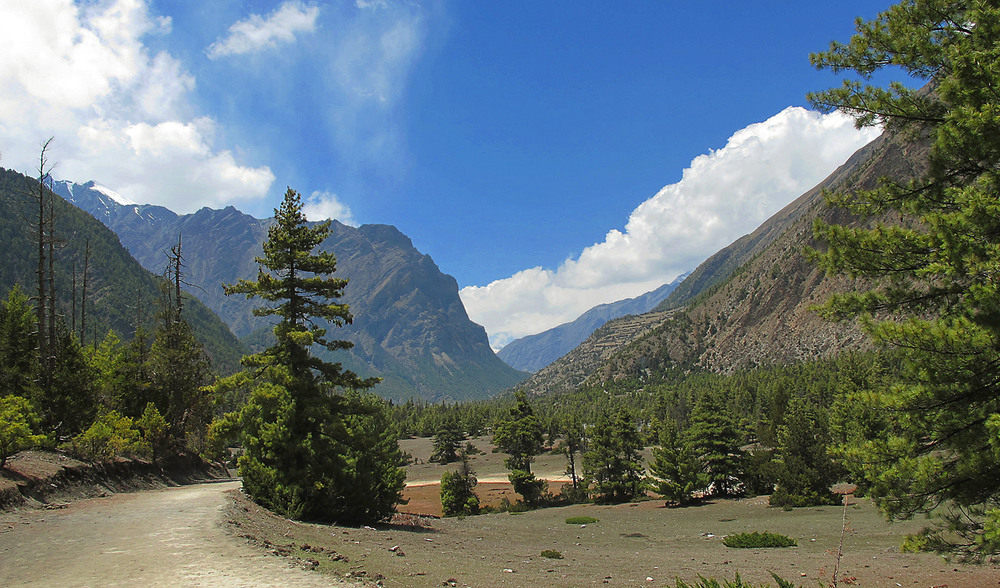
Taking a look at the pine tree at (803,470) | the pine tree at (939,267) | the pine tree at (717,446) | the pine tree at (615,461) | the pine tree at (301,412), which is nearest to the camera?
the pine tree at (939,267)

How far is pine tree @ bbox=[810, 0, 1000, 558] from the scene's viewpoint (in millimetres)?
6738

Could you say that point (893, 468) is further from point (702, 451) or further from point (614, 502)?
point (614, 502)

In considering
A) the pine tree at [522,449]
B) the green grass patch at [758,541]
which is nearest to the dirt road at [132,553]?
the green grass patch at [758,541]

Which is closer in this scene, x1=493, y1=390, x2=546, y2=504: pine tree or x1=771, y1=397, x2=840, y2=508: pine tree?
x1=771, y1=397, x2=840, y2=508: pine tree

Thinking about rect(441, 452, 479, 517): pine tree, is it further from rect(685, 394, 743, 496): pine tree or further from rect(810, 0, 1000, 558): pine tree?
rect(810, 0, 1000, 558): pine tree

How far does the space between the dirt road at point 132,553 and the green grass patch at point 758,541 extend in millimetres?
16300

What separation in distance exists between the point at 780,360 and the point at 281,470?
586ft

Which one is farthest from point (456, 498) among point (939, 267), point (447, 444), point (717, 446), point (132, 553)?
point (447, 444)

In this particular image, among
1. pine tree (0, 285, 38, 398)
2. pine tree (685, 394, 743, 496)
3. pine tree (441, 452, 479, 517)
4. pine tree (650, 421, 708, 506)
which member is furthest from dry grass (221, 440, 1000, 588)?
pine tree (0, 285, 38, 398)

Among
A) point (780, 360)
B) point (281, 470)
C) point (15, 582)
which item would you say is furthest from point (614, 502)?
point (780, 360)

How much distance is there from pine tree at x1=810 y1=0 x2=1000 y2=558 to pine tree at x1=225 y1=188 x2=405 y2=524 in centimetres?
1518

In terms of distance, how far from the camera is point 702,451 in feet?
130

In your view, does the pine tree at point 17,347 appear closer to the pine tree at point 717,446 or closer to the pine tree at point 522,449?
the pine tree at point 522,449

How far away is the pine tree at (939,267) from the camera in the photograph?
6.74m
